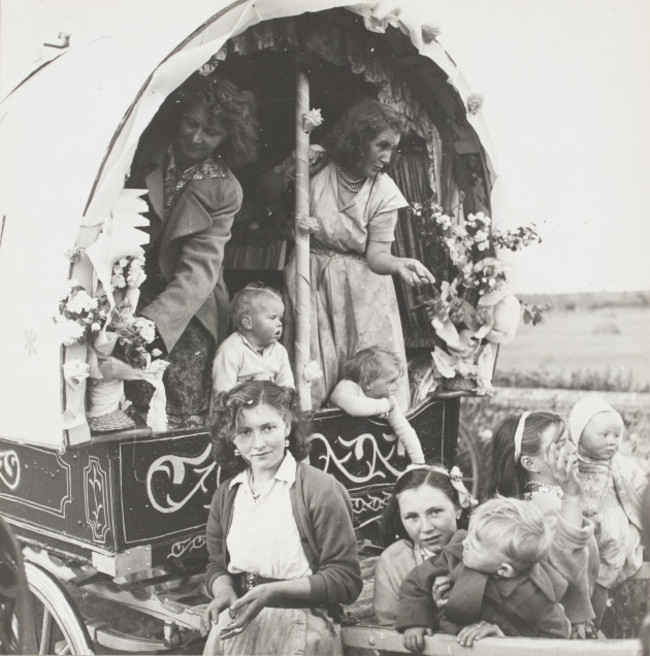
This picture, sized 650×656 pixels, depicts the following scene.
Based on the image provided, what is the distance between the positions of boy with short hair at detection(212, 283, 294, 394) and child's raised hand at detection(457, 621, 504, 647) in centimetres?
116

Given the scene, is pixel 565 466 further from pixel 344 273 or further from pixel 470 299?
pixel 344 273

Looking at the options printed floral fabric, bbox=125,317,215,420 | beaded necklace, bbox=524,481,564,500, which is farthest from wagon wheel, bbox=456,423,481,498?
printed floral fabric, bbox=125,317,215,420

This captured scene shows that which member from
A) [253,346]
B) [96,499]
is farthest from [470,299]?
[96,499]

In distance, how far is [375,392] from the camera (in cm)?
425

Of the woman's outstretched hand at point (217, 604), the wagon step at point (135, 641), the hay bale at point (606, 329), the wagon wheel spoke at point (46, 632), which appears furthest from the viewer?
the hay bale at point (606, 329)

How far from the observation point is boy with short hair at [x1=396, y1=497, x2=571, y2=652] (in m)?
3.46

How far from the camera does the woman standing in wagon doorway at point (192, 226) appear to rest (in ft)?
12.3

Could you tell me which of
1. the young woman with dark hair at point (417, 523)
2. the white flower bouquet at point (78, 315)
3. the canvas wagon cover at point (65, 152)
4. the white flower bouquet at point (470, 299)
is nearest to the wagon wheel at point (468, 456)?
the white flower bouquet at point (470, 299)

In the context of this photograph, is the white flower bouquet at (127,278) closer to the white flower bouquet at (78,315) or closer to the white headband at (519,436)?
the white flower bouquet at (78,315)

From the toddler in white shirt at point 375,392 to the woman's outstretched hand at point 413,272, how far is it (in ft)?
1.11

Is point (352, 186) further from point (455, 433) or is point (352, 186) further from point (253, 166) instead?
point (455, 433)

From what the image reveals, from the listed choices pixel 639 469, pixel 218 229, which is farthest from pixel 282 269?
pixel 639 469

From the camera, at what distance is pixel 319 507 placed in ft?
11.5

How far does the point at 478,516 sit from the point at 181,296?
1385 mm
